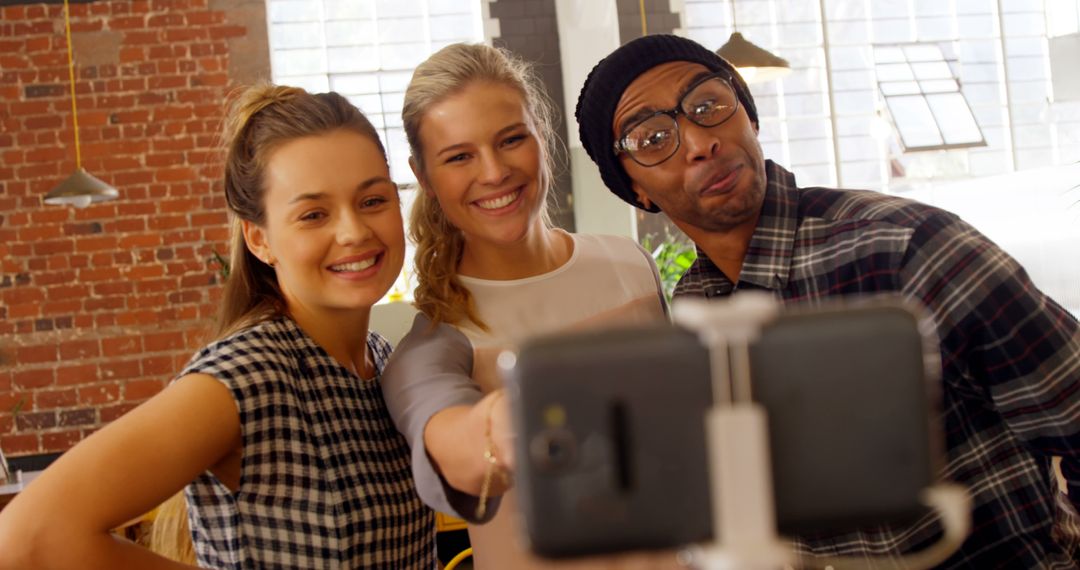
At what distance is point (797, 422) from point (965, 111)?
24.5 feet

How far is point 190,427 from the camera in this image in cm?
127

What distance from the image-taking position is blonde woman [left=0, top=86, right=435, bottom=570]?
1203 millimetres

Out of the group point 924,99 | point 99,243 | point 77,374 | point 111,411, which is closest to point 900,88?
point 924,99

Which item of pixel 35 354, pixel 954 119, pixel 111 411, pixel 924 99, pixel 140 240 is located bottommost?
pixel 111 411

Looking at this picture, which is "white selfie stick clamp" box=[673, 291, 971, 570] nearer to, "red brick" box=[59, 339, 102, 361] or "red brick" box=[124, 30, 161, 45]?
"red brick" box=[59, 339, 102, 361]

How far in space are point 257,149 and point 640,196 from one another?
2.07 feet

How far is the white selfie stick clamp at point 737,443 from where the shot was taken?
52cm

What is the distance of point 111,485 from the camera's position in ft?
3.92

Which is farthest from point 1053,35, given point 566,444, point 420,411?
point 566,444

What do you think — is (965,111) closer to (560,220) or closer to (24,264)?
(560,220)

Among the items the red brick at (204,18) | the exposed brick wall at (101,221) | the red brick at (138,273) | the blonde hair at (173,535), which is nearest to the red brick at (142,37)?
the exposed brick wall at (101,221)

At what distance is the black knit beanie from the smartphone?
109 cm

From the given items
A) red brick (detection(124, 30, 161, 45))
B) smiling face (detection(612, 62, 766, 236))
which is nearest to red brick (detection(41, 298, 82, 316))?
red brick (detection(124, 30, 161, 45))

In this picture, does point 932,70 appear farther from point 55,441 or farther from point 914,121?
point 55,441
